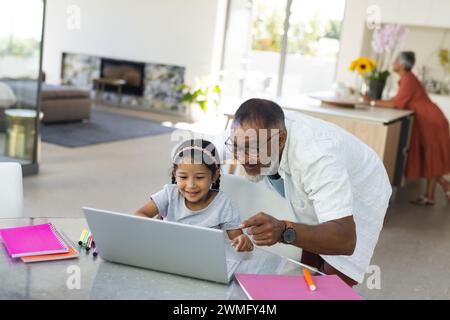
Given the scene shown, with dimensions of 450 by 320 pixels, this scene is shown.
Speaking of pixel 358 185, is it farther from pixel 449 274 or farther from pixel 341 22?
pixel 341 22

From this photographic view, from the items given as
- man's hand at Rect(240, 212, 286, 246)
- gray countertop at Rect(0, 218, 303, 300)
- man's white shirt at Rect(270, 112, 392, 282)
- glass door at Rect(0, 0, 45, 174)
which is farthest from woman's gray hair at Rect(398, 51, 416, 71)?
man's hand at Rect(240, 212, 286, 246)

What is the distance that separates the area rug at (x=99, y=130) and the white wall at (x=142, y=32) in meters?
1.21

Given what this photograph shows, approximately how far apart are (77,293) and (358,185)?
101 centimetres

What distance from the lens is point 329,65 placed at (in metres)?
8.62

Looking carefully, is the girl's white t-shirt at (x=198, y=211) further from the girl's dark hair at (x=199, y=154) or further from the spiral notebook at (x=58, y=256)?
the spiral notebook at (x=58, y=256)

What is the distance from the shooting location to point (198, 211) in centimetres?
205

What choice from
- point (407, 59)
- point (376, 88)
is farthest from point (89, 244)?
point (376, 88)

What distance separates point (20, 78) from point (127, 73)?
4868mm

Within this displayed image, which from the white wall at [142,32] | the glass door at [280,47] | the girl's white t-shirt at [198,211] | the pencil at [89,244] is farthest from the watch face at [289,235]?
the white wall at [142,32]

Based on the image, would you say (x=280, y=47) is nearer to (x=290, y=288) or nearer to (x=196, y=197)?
(x=196, y=197)

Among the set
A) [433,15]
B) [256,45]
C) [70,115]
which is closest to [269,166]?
[433,15]

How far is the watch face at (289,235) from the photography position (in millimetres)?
1675

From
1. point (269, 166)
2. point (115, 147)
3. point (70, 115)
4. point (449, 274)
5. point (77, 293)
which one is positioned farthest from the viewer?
point (70, 115)

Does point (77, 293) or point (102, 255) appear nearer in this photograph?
point (77, 293)
